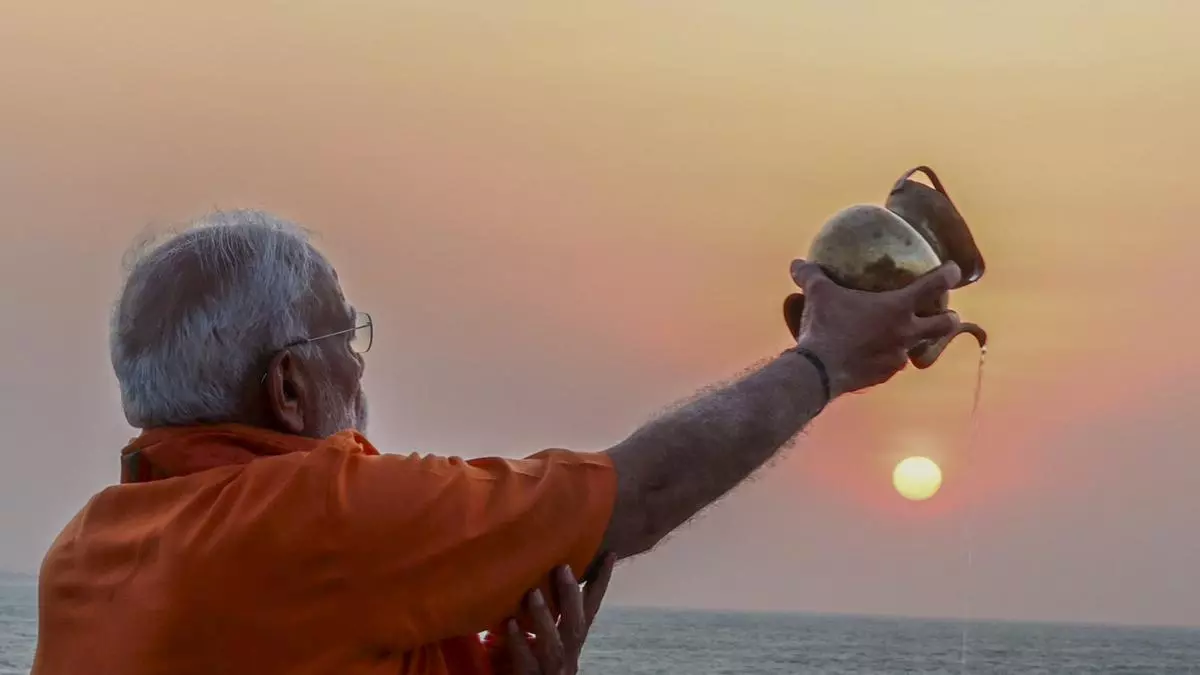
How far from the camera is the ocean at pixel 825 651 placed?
5412 cm

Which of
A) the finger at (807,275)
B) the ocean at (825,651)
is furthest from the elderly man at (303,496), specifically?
the ocean at (825,651)

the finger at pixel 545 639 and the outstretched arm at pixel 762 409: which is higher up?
the outstretched arm at pixel 762 409

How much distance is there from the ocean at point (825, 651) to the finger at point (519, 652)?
126 feet

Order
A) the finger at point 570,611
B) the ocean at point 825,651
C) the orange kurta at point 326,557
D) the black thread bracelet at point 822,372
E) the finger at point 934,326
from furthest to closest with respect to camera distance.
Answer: the ocean at point 825,651 → the finger at point 934,326 → the black thread bracelet at point 822,372 → the finger at point 570,611 → the orange kurta at point 326,557

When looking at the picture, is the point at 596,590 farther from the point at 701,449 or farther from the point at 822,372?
the point at 822,372

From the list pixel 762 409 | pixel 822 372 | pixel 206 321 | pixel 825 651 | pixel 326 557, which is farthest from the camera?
pixel 825 651

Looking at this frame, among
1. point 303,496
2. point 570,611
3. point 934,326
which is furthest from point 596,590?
point 934,326

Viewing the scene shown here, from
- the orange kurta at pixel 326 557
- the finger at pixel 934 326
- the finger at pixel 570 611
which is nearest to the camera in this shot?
the orange kurta at pixel 326 557

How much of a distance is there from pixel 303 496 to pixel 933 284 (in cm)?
128

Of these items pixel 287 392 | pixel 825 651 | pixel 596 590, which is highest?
pixel 825 651

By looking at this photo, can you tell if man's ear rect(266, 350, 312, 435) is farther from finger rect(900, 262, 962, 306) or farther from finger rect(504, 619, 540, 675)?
finger rect(900, 262, 962, 306)

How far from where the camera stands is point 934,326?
2736 millimetres

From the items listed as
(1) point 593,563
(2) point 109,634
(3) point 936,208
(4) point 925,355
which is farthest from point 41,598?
(3) point 936,208

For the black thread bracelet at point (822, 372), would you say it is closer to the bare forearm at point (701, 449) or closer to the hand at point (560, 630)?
the bare forearm at point (701, 449)
